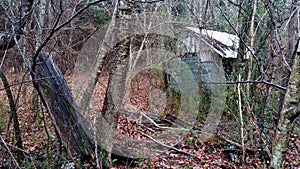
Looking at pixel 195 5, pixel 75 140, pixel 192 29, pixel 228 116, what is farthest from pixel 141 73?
pixel 75 140

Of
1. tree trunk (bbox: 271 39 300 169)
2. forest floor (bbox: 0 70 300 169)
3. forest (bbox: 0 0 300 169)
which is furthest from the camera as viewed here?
forest floor (bbox: 0 70 300 169)

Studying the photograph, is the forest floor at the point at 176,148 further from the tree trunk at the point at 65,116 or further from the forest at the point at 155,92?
the tree trunk at the point at 65,116

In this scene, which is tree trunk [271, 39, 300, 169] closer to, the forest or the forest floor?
the forest

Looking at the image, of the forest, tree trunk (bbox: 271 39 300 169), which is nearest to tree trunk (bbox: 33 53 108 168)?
the forest

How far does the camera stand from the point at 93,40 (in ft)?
29.1

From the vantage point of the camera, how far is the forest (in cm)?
291

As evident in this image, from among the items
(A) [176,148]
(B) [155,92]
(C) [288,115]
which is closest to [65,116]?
(A) [176,148]

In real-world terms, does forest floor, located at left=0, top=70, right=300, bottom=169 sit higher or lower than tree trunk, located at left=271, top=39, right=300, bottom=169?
lower

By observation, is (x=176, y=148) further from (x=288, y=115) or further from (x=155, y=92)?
(x=288, y=115)

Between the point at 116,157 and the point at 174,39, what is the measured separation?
13.7 ft

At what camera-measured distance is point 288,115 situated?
1077 millimetres

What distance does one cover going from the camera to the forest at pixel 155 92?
9.54ft

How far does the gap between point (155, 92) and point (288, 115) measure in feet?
22.3

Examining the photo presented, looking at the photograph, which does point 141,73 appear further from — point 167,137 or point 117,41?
point 117,41
